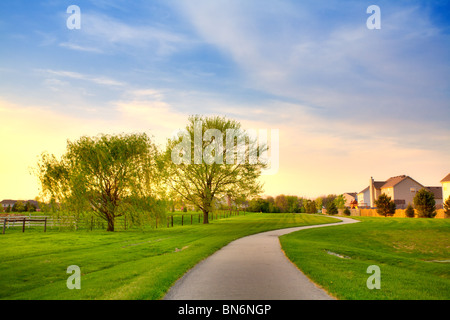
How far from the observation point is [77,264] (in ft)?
44.7

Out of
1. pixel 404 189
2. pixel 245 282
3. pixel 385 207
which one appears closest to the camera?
pixel 245 282

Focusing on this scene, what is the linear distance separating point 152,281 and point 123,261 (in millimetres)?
5585

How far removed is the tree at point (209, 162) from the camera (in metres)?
40.8

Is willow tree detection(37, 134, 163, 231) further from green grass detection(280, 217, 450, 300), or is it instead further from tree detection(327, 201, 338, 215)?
tree detection(327, 201, 338, 215)

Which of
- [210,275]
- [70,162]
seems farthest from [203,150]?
[210,275]

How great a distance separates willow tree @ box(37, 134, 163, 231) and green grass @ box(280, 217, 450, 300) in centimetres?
1527

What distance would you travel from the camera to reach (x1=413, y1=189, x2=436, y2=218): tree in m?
53.6

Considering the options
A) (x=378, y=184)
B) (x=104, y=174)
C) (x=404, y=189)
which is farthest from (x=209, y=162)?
(x=378, y=184)

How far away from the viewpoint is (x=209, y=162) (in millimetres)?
40094

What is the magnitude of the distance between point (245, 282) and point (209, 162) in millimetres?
30795

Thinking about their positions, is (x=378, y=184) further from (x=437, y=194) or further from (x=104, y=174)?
(x=104, y=174)

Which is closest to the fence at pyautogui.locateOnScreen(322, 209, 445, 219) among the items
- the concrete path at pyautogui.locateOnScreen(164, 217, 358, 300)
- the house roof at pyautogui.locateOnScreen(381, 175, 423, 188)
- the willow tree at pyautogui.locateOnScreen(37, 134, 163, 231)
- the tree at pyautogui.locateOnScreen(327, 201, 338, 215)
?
the tree at pyautogui.locateOnScreen(327, 201, 338, 215)
